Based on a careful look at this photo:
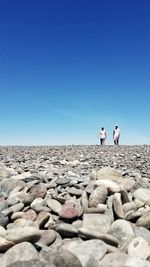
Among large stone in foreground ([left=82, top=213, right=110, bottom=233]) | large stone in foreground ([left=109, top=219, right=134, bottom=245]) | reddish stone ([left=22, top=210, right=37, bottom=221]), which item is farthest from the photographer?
reddish stone ([left=22, top=210, right=37, bottom=221])

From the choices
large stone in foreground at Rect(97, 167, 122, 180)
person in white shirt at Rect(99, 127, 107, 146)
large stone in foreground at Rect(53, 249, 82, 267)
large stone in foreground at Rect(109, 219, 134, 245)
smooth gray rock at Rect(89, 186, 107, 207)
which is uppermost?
person in white shirt at Rect(99, 127, 107, 146)

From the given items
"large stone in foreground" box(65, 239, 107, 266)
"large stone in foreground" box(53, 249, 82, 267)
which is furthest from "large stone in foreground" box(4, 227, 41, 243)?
"large stone in foreground" box(53, 249, 82, 267)

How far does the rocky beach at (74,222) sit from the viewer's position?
5.22m

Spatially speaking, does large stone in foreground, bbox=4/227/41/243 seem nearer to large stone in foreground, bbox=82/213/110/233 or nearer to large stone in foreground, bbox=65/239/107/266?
large stone in foreground, bbox=65/239/107/266

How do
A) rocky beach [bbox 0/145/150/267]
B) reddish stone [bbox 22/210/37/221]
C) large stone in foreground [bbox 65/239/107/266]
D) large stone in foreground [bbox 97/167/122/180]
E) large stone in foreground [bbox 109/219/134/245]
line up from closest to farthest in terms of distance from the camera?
rocky beach [bbox 0/145/150/267] → large stone in foreground [bbox 65/239/107/266] → large stone in foreground [bbox 109/219/134/245] → reddish stone [bbox 22/210/37/221] → large stone in foreground [bbox 97/167/122/180]

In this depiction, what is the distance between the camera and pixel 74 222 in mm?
6801

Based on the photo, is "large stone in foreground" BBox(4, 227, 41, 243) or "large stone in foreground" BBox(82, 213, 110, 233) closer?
"large stone in foreground" BBox(4, 227, 41, 243)

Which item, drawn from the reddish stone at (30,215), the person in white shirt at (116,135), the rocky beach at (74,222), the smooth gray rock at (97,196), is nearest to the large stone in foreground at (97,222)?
the rocky beach at (74,222)

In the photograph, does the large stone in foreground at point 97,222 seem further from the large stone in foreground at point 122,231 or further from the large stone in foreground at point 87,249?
the large stone in foreground at point 87,249

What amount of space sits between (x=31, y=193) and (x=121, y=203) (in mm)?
1830

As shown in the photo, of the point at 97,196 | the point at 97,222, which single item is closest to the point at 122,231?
the point at 97,222

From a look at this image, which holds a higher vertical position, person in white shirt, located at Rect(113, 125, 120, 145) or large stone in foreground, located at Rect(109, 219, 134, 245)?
person in white shirt, located at Rect(113, 125, 120, 145)

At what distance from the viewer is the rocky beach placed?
5219 millimetres

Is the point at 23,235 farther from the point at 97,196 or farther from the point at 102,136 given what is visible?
the point at 102,136
